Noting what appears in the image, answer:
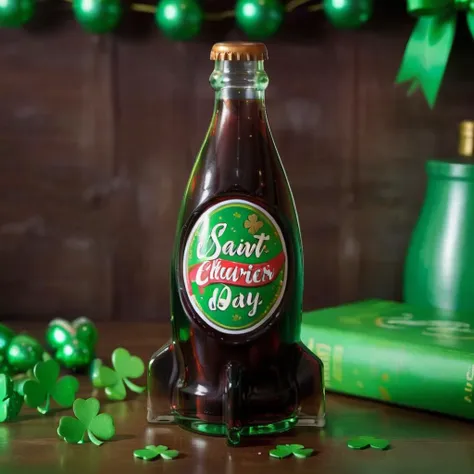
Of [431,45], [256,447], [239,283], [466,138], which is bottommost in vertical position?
[256,447]

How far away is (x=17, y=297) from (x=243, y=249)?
0.48 m

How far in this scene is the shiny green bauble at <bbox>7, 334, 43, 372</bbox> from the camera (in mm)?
824

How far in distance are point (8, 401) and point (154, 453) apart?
148 mm

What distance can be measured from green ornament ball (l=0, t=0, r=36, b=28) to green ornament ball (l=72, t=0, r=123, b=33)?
5 centimetres

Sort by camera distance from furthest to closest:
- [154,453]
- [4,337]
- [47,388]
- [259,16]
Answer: [259,16]
[4,337]
[47,388]
[154,453]

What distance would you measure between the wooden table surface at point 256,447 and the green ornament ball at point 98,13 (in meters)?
0.43

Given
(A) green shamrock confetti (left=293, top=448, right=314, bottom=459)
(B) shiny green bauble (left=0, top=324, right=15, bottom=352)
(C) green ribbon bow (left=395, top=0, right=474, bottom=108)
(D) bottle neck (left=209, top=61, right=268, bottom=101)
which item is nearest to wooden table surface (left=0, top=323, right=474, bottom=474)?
(A) green shamrock confetti (left=293, top=448, right=314, bottom=459)

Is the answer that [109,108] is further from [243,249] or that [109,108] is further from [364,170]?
[243,249]

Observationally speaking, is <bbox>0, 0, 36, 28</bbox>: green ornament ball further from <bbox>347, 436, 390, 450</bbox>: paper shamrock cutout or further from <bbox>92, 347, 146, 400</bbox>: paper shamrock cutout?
<bbox>347, 436, 390, 450</bbox>: paper shamrock cutout

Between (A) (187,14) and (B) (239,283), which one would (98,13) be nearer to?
(A) (187,14)

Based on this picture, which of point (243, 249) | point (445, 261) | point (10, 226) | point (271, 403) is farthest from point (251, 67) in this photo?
point (10, 226)

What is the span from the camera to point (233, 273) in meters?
0.67

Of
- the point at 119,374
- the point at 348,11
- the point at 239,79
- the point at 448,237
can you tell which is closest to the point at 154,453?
the point at 119,374

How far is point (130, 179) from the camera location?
105 centimetres
